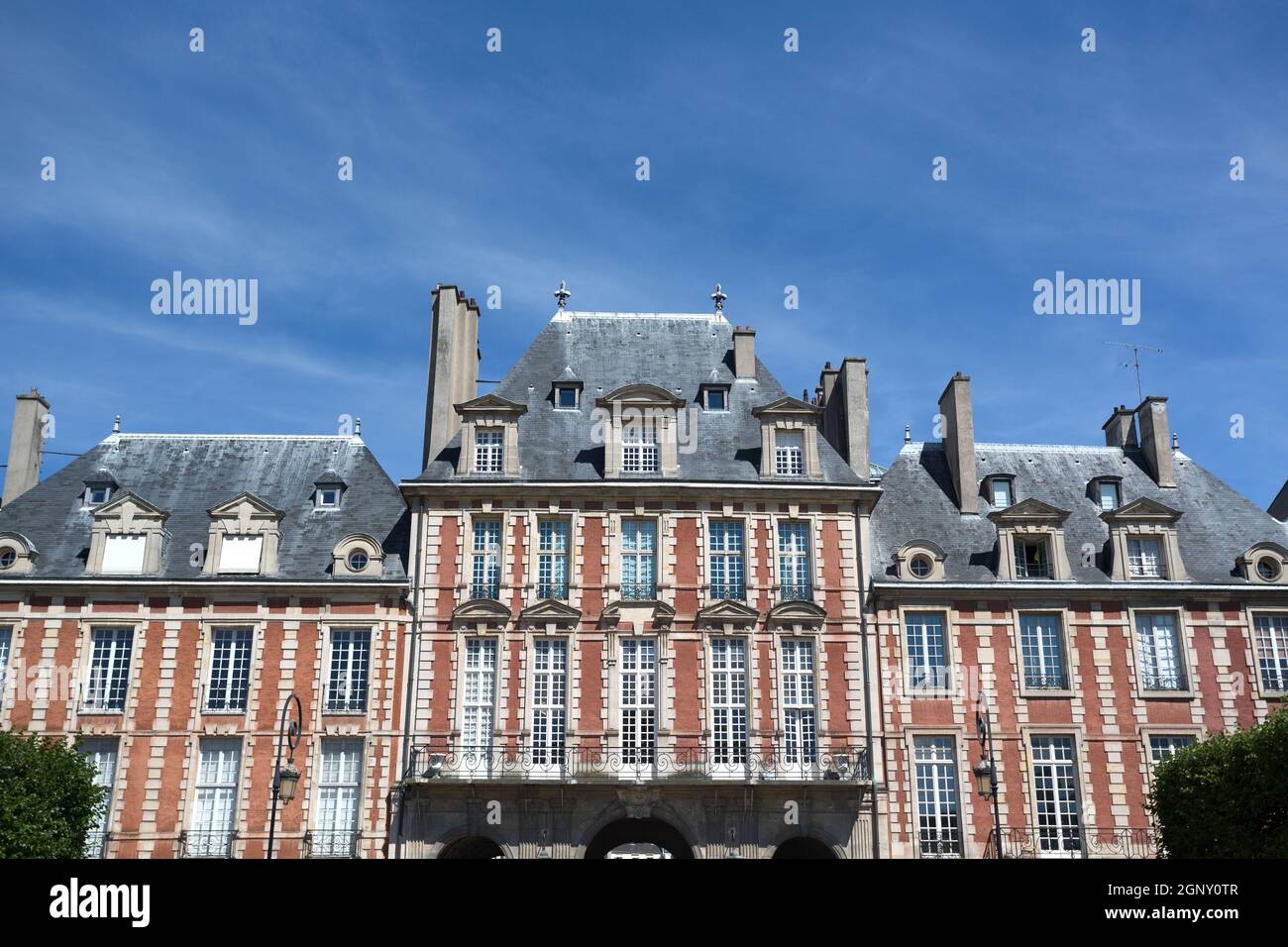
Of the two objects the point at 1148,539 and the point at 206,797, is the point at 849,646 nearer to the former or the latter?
the point at 1148,539

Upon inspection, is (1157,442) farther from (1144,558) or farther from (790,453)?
(790,453)

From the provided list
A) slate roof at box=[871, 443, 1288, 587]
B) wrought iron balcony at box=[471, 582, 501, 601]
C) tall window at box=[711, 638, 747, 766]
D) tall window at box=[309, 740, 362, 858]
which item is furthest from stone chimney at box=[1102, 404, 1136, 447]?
tall window at box=[309, 740, 362, 858]

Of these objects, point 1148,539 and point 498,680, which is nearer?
point 498,680

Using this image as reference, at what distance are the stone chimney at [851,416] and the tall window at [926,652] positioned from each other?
385 cm

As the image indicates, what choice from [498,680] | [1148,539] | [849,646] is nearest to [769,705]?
[849,646]

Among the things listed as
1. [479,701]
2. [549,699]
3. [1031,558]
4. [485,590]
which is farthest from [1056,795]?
[485,590]

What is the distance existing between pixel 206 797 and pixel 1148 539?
22634 mm

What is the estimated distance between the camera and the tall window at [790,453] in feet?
101

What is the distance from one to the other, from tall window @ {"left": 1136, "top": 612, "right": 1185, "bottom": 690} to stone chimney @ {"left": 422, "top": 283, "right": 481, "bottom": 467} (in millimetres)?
17258

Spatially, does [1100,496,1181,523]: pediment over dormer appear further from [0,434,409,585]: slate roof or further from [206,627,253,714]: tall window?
[206,627,253,714]: tall window

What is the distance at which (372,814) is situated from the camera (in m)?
27.8
